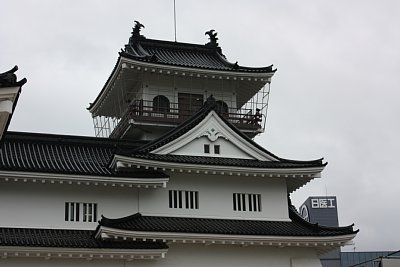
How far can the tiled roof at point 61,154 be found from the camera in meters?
21.9

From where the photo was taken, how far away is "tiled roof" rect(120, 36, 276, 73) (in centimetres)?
2966

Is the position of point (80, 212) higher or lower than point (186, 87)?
lower

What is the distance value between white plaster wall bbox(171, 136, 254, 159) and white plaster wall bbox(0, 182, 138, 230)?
2679 millimetres

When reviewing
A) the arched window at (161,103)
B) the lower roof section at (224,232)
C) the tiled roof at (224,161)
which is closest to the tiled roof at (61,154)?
the tiled roof at (224,161)

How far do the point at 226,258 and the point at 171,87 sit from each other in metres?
9.60

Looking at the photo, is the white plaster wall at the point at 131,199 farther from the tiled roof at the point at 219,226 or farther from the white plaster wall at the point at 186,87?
the white plaster wall at the point at 186,87

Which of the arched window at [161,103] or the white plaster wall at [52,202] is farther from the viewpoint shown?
the arched window at [161,103]

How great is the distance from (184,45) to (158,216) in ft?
39.9

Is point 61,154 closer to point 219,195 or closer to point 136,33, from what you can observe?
point 219,195

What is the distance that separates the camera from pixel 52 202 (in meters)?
21.9

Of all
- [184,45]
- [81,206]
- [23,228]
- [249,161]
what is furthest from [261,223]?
[184,45]

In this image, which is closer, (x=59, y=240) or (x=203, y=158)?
(x=59, y=240)

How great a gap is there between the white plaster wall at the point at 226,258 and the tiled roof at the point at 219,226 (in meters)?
0.75

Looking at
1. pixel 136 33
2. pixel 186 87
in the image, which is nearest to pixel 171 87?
pixel 186 87
